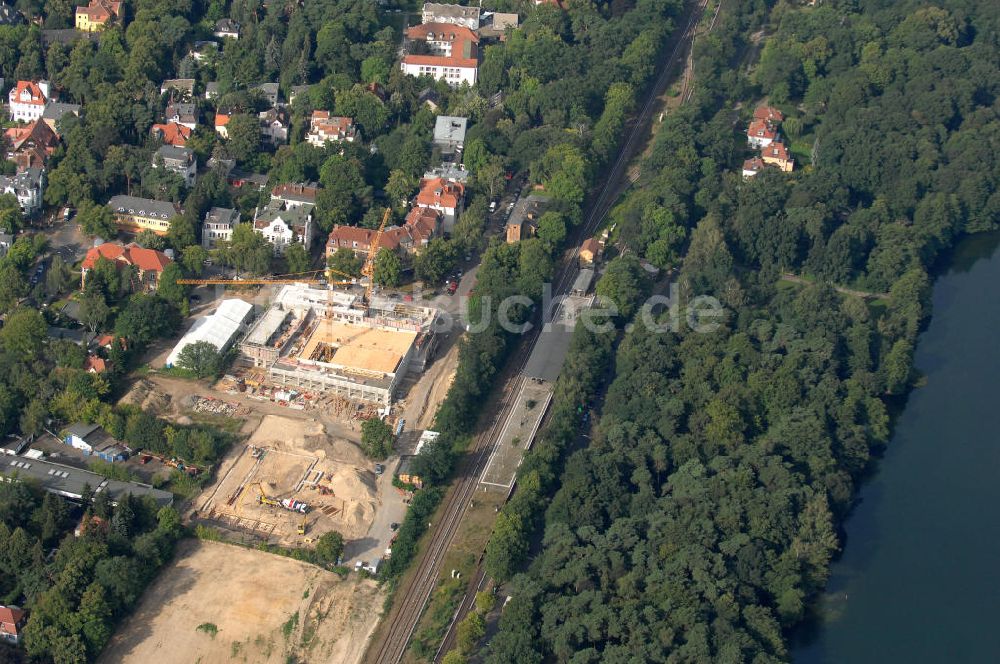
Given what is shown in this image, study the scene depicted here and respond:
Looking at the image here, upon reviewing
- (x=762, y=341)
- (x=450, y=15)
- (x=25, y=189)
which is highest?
(x=450, y=15)

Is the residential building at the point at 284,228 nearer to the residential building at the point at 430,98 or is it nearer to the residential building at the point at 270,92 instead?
the residential building at the point at 270,92

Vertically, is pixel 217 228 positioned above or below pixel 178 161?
below

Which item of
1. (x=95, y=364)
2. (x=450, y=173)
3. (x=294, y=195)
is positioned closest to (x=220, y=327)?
(x=95, y=364)

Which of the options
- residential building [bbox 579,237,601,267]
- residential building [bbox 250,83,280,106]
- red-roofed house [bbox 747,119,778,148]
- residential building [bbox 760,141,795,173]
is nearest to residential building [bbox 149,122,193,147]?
residential building [bbox 250,83,280,106]

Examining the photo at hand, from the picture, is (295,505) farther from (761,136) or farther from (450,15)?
(450,15)

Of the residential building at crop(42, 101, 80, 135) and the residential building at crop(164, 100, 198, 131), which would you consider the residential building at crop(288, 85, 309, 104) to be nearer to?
the residential building at crop(164, 100, 198, 131)

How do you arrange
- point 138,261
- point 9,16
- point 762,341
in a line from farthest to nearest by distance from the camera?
point 9,16, point 138,261, point 762,341

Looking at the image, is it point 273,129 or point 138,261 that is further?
point 273,129
